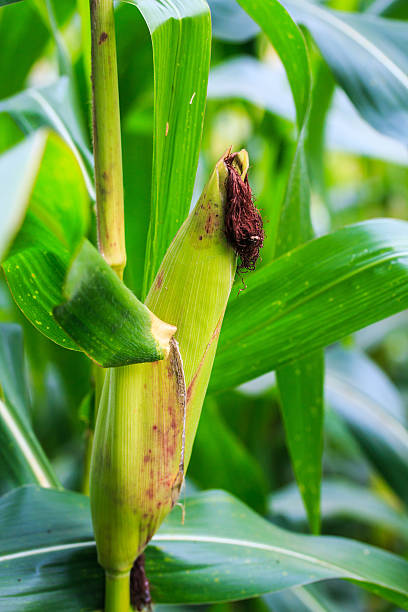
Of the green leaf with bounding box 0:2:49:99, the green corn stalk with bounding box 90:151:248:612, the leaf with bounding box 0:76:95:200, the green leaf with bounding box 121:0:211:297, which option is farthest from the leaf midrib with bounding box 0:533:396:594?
the green leaf with bounding box 0:2:49:99

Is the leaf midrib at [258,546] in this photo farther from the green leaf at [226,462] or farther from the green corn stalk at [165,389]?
the green leaf at [226,462]

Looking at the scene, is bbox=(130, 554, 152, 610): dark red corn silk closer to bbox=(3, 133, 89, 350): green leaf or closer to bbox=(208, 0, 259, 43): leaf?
bbox=(3, 133, 89, 350): green leaf

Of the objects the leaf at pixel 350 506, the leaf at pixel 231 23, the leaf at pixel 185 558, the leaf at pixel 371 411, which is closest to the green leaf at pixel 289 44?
the leaf at pixel 231 23

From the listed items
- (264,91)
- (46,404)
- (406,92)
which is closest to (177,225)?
(406,92)

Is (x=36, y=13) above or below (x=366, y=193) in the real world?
above

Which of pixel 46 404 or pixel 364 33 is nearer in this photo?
pixel 364 33

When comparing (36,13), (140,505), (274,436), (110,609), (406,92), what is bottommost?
(274,436)

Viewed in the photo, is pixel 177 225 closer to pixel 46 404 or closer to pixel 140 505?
pixel 140 505
